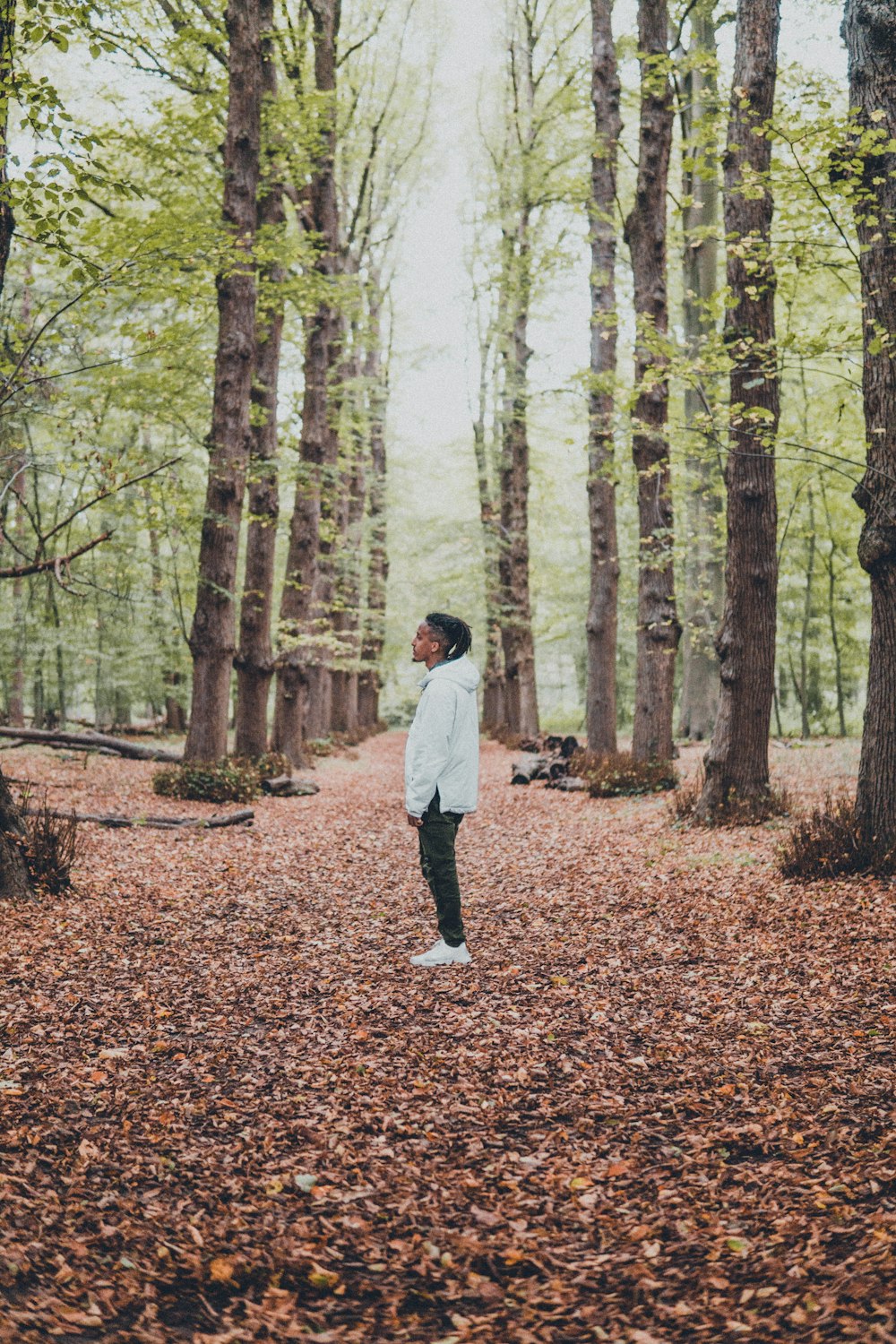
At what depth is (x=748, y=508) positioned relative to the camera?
29.2ft

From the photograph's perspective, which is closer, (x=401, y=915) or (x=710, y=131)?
(x=401, y=915)

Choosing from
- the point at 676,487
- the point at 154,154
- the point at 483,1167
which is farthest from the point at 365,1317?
the point at 676,487

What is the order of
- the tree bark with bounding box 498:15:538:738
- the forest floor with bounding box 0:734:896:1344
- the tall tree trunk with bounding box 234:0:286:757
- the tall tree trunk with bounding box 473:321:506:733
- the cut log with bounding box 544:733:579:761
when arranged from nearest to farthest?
the forest floor with bounding box 0:734:896:1344
the tall tree trunk with bounding box 234:0:286:757
the cut log with bounding box 544:733:579:761
the tree bark with bounding box 498:15:538:738
the tall tree trunk with bounding box 473:321:506:733

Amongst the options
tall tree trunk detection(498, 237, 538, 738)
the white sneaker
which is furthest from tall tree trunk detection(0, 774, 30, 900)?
tall tree trunk detection(498, 237, 538, 738)

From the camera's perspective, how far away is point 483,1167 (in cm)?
323

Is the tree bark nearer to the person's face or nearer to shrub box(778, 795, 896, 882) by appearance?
shrub box(778, 795, 896, 882)

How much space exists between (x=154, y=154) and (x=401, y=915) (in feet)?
34.5

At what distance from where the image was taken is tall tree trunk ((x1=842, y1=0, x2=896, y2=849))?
21.2 ft

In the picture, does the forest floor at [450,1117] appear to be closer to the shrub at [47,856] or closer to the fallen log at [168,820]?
the shrub at [47,856]

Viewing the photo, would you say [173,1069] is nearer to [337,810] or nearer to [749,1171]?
[749,1171]

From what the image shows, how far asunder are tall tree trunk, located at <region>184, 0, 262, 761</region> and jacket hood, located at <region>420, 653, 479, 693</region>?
6213mm

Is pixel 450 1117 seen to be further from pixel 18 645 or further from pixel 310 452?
pixel 18 645

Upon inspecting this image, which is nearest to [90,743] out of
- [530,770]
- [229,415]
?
[229,415]

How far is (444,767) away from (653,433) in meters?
7.17
